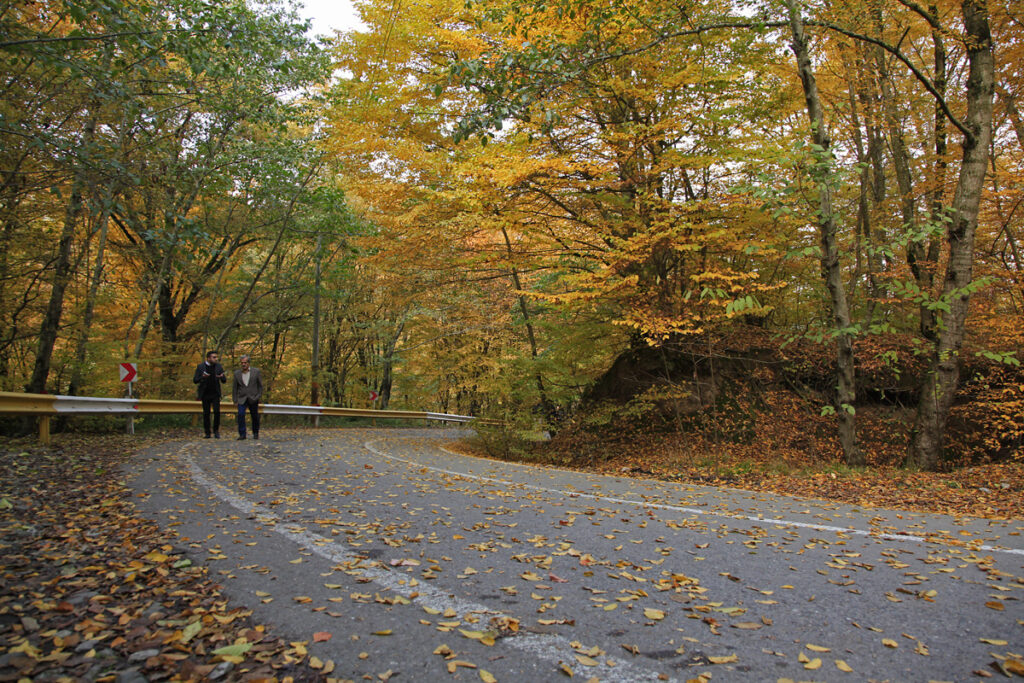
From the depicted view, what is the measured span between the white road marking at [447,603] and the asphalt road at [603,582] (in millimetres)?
17

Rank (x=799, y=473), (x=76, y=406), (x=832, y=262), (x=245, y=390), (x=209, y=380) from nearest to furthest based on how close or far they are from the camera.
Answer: (x=832, y=262) → (x=799, y=473) → (x=76, y=406) → (x=209, y=380) → (x=245, y=390)

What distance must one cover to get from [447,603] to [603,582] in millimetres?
1060

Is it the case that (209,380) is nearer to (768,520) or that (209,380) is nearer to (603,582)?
(603,582)

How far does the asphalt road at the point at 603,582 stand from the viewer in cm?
270

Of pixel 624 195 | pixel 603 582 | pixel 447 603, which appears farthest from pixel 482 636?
pixel 624 195

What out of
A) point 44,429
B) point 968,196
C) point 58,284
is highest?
point 968,196

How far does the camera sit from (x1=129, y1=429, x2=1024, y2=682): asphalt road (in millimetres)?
2701

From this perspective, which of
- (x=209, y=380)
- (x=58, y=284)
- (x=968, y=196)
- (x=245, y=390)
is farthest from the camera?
(x=245, y=390)

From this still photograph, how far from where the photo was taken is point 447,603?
3.29 m

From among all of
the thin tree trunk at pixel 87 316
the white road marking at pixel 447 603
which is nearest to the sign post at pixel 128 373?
the thin tree trunk at pixel 87 316

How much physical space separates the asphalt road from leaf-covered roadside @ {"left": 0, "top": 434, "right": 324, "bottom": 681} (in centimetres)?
18

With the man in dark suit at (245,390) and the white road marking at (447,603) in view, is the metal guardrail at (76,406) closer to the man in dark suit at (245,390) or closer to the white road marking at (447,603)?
the man in dark suit at (245,390)

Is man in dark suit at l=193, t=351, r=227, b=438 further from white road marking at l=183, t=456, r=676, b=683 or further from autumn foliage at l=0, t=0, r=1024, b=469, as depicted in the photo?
white road marking at l=183, t=456, r=676, b=683

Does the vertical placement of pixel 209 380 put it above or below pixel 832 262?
below
